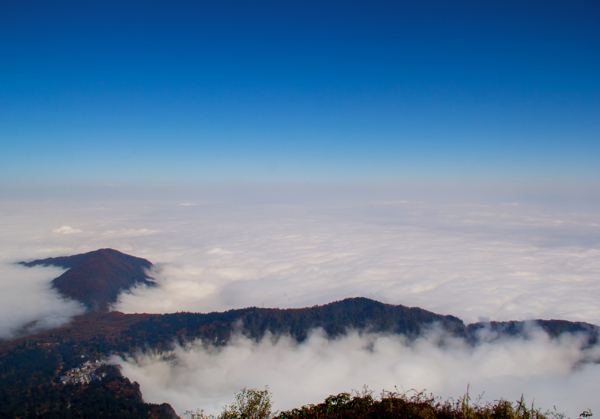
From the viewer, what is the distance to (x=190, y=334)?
326 feet

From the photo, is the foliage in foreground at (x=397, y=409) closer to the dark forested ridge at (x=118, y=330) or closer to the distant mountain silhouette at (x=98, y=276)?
the dark forested ridge at (x=118, y=330)

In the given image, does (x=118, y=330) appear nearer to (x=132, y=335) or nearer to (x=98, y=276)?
(x=132, y=335)

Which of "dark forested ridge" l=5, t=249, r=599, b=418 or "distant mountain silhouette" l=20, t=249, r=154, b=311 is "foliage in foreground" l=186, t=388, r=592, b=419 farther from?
"distant mountain silhouette" l=20, t=249, r=154, b=311

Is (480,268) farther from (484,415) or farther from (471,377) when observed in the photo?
(484,415)

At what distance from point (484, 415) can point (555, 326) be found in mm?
124661

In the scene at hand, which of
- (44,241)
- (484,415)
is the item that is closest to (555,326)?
(484,415)

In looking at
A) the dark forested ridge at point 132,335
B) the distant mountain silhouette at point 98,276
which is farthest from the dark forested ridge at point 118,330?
the distant mountain silhouette at point 98,276

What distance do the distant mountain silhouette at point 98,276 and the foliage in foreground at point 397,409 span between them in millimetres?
121503

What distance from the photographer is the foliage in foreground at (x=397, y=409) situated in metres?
16.7

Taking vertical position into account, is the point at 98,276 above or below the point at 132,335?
above

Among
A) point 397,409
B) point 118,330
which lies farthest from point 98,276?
point 397,409

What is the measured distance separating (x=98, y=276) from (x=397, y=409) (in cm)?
14308

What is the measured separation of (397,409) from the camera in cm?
2000

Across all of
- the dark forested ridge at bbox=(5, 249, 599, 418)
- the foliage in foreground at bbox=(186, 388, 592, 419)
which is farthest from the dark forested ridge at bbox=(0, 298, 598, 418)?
the foliage in foreground at bbox=(186, 388, 592, 419)
